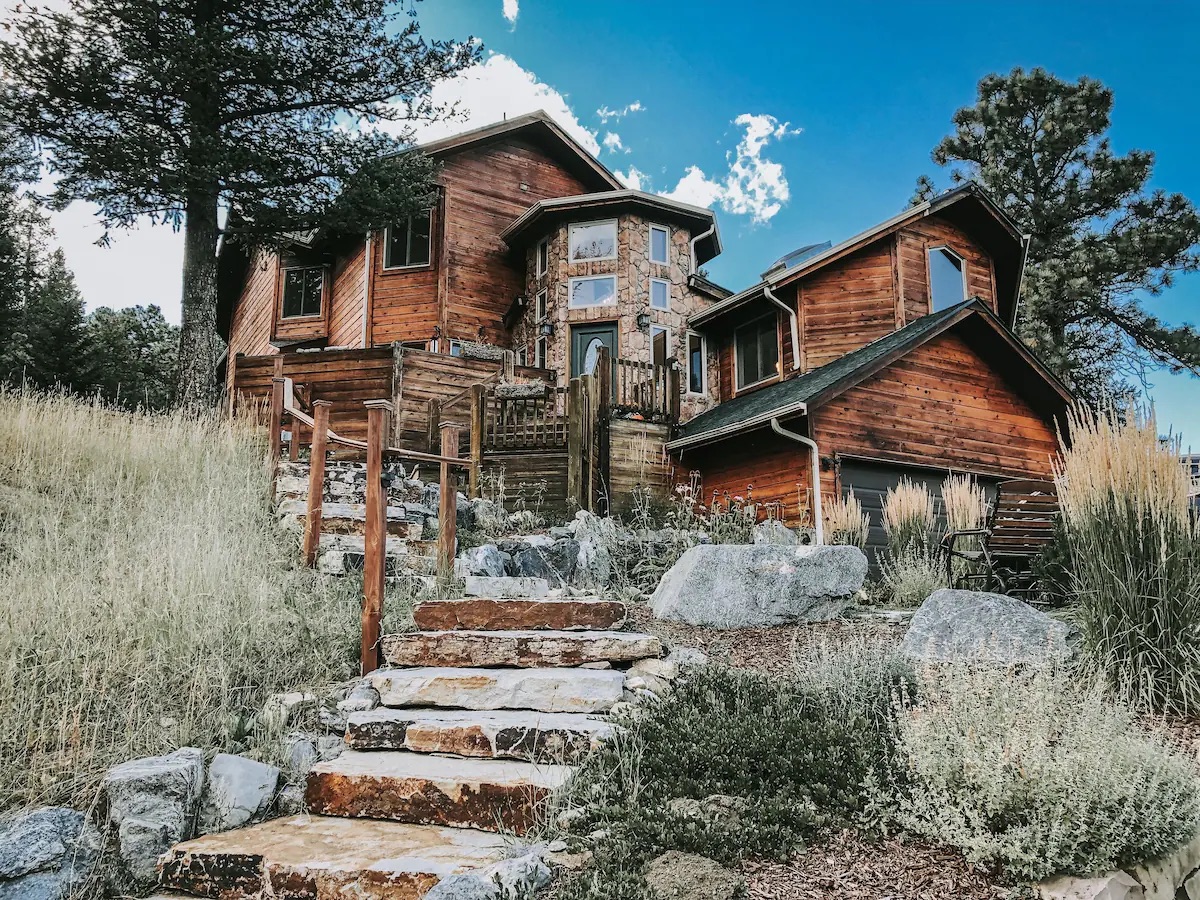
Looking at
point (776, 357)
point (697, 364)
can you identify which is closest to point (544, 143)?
point (697, 364)

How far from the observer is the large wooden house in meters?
14.0

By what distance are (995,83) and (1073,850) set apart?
83.4 feet

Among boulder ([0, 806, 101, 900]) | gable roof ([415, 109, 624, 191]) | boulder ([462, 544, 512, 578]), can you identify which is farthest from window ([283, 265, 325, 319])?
boulder ([0, 806, 101, 900])

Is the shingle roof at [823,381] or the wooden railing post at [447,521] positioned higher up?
the shingle roof at [823,381]

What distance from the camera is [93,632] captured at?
4.60m

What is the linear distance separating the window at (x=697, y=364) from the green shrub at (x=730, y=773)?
563 inches

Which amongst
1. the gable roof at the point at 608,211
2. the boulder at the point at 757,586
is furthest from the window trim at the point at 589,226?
the boulder at the point at 757,586

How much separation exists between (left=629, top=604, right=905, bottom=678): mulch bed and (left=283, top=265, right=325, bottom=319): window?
16716mm

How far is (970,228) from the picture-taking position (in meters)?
17.5

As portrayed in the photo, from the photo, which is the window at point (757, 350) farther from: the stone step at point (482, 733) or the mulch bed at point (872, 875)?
the mulch bed at point (872, 875)

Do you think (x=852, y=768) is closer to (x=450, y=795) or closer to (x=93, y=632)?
(x=450, y=795)

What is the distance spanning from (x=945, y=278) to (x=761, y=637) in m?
13.2

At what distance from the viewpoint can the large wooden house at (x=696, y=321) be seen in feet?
45.9

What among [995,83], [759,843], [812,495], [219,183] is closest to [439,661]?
[759,843]
